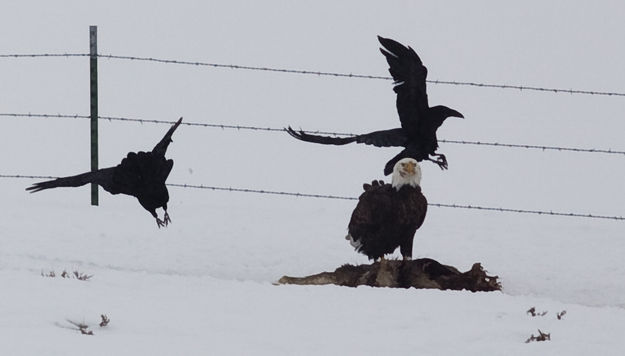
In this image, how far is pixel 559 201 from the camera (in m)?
12.1

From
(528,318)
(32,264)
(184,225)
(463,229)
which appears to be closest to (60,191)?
(184,225)

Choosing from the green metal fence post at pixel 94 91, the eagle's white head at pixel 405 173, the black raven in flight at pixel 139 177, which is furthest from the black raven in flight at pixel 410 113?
the green metal fence post at pixel 94 91

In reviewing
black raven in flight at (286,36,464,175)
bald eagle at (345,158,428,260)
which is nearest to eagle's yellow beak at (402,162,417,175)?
bald eagle at (345,158,428,260)

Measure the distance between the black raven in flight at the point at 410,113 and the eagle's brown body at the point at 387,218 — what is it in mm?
232

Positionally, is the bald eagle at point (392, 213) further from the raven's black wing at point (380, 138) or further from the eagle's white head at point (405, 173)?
the raven's black wing at point (380, 138)

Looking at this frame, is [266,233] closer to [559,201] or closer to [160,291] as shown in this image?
[160,291]

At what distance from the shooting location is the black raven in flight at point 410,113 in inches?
309

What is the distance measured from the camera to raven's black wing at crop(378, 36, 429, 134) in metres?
7.83

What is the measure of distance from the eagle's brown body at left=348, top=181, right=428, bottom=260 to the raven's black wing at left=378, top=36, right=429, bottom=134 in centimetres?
47

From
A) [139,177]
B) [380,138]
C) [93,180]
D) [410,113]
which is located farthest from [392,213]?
[93,180]

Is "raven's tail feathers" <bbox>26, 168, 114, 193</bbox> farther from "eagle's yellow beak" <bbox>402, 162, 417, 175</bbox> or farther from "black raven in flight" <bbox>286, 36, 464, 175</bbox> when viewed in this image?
"eagle's yellow beak" <bbox>402, 162, 417, 175</bbox>

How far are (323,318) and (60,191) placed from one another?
5352 mm

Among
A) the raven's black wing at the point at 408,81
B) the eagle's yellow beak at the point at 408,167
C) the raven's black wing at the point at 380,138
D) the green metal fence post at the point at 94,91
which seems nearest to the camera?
the eagle's yellow beak at the point at 408,167

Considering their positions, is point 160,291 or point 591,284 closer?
point 160,291
